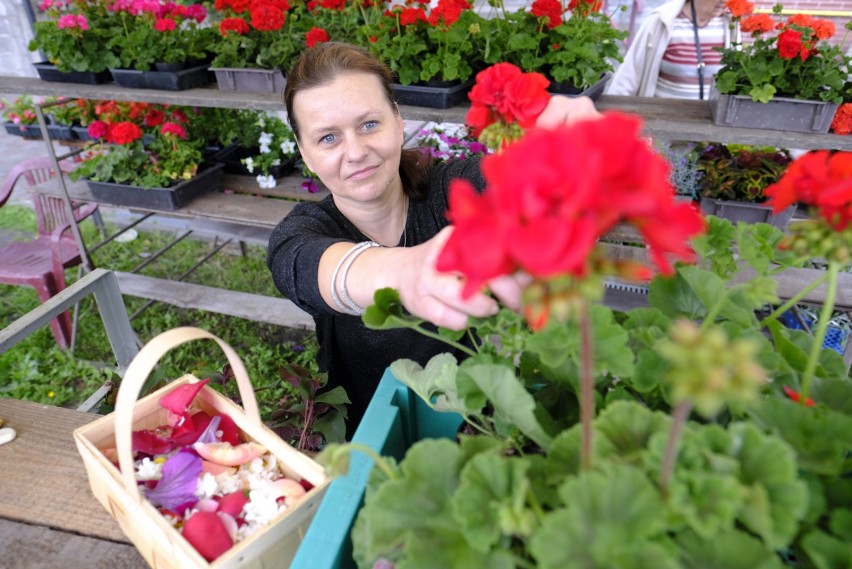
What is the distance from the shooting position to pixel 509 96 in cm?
59

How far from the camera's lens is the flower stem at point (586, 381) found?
32 cm

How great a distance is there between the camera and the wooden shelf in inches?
62.2

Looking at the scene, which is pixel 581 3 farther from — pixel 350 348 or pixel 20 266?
pixel 20 266

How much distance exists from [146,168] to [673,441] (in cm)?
256

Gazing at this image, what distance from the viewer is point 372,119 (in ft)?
4.09

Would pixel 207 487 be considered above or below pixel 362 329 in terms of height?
above

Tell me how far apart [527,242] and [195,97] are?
83.0 inches

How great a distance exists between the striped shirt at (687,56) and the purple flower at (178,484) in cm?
237

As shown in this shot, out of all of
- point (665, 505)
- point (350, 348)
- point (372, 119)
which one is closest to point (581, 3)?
point (372, 119)

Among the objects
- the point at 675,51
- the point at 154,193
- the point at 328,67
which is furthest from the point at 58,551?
the point at 675,51

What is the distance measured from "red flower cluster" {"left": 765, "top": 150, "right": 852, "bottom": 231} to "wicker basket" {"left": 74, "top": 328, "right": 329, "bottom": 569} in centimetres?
56

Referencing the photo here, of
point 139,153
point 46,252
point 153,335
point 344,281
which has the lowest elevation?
point 153,335

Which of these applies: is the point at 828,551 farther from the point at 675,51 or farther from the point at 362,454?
the point at 675,51

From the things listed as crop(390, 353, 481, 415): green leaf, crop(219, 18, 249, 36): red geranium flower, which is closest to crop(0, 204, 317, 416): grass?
crop(219, 18, 249, 36): red geranium flower
